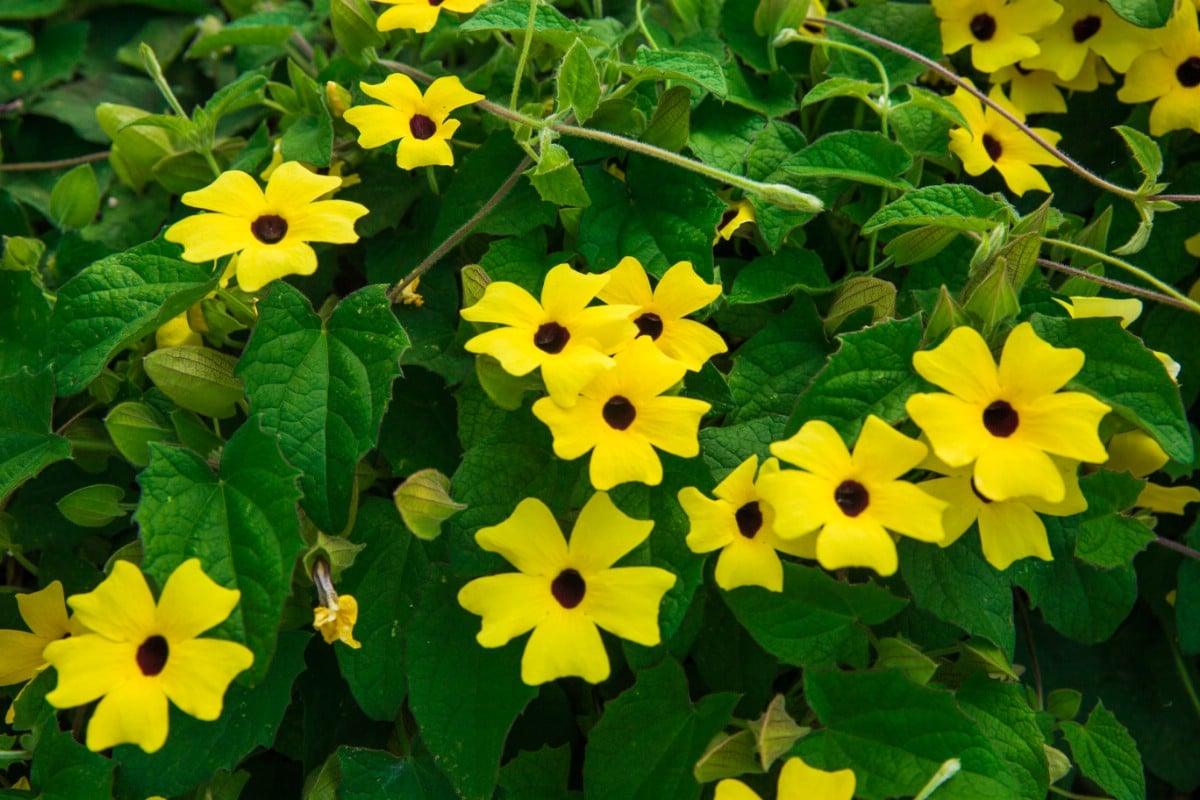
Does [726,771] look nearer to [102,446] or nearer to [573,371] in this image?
[573,371]

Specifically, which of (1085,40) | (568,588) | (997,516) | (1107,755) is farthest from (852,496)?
(1085,40)

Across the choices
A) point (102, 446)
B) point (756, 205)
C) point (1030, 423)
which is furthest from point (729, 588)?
point (102, 446)

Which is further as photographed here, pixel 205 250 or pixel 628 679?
pixel 628 679

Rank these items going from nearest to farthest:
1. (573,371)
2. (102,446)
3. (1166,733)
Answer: (573,371)
(102,446)
(1166,733)

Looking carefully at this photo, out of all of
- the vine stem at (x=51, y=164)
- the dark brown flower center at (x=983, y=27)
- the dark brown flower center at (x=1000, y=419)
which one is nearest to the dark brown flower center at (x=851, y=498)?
the dark brown flower center at (x=1000, y=419)

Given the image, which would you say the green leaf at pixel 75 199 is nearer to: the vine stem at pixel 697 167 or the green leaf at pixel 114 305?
the green leaf at pixel 114 305

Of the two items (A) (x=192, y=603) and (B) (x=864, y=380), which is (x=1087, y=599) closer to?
(B) (x=864, y=380)
